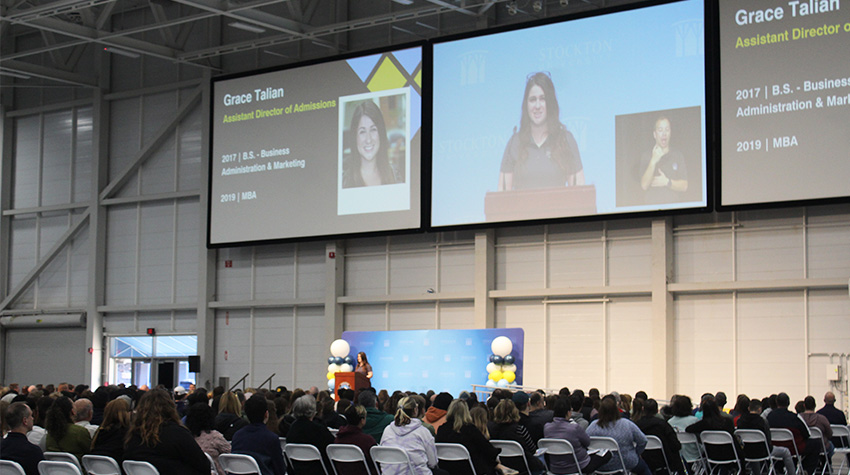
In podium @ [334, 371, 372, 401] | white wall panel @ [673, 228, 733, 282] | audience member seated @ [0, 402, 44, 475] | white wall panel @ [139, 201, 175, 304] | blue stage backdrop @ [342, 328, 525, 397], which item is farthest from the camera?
white wall panel @ [139, 201, 175, 304]

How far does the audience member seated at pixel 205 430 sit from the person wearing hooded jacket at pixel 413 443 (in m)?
→ 1.24

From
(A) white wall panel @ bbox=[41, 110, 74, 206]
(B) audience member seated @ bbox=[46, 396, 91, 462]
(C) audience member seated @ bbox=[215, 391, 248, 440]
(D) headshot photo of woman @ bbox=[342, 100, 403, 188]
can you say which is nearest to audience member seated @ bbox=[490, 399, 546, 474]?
(C) audience member seated @ bbox=[215, 391, 248, 440]

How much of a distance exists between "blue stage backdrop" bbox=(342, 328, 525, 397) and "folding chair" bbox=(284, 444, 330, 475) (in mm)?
8926

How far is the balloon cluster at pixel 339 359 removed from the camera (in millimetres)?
17906

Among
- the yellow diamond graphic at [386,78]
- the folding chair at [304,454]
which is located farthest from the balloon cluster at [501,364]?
the folding chair at [304,454]

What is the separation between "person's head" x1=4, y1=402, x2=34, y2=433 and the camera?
614 centimetres

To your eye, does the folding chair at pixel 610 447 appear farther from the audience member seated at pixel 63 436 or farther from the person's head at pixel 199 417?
the audience member seated at pixel 63 436

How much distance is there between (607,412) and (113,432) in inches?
163

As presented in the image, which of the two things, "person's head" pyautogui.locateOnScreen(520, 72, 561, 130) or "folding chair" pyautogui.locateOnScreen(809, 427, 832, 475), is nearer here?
"folding chair" pyautogui.locateOnScreen(809, 427, 832, 475)

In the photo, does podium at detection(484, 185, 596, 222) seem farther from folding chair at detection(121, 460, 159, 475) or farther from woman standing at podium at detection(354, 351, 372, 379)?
folding chair at detection(121, 460, 159, 475)

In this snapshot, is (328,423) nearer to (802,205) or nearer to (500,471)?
(500,471)

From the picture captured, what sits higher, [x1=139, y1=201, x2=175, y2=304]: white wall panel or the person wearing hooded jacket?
[x1=139, y1=201, x2=175, y2=304]: white wall panel

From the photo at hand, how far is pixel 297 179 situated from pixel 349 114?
1.75m

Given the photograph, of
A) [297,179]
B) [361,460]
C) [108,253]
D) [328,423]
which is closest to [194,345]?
[108,253]
